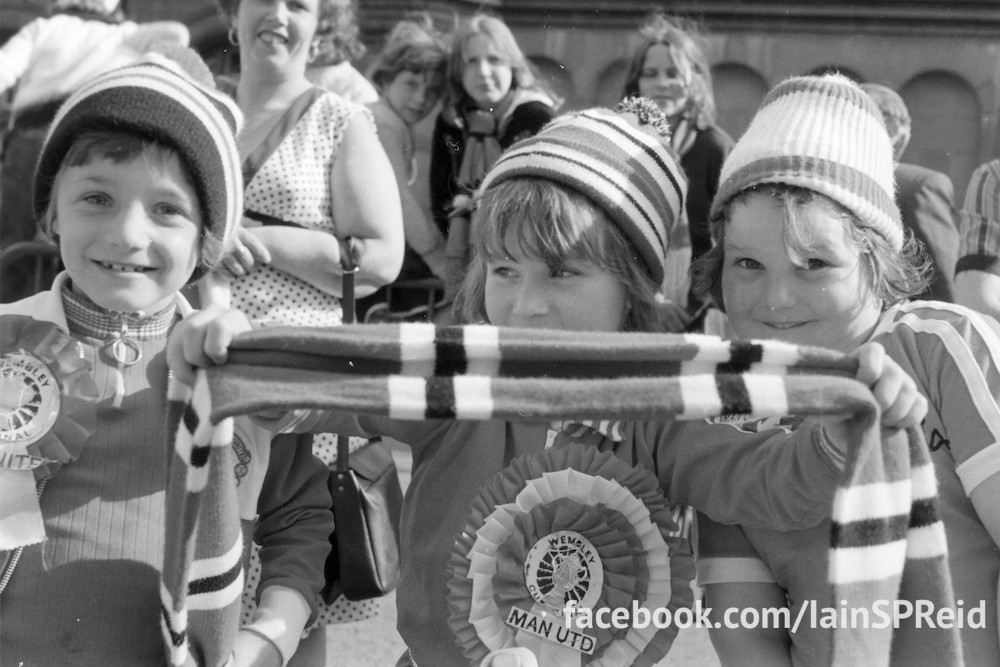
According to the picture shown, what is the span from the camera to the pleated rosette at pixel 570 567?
1902 mm

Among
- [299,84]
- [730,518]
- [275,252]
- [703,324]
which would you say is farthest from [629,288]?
[703,324]

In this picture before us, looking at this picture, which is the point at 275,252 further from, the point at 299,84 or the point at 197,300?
the point at 299,84

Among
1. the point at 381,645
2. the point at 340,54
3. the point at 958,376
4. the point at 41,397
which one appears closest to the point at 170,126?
the point at 41,397

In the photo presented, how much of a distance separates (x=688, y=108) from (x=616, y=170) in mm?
2032

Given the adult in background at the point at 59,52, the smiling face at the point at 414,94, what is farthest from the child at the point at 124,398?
the smiling face at the point at 414,94

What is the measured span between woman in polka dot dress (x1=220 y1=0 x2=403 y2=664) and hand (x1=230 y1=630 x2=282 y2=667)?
617 mm

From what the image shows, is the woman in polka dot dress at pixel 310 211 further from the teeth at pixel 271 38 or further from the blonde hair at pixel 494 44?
the blonde hair at pixel 494 44

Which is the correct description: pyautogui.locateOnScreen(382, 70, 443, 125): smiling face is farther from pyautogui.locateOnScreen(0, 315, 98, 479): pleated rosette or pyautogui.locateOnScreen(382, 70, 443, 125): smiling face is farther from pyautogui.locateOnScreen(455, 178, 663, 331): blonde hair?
pyautogui.locateOnScreen(0, 315, 98, 479): pleated rosette

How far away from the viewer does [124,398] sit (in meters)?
2.01

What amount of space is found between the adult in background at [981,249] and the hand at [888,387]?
154cm

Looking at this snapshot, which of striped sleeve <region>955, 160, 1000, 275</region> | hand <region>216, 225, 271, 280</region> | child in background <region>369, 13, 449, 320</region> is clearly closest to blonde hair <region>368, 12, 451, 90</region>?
child in background <region>369, 13, 449, 320</region>

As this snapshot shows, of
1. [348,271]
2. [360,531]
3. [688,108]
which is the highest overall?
[688,108]

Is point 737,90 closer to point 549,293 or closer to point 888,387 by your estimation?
point 549,293

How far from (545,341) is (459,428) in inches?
20.0
